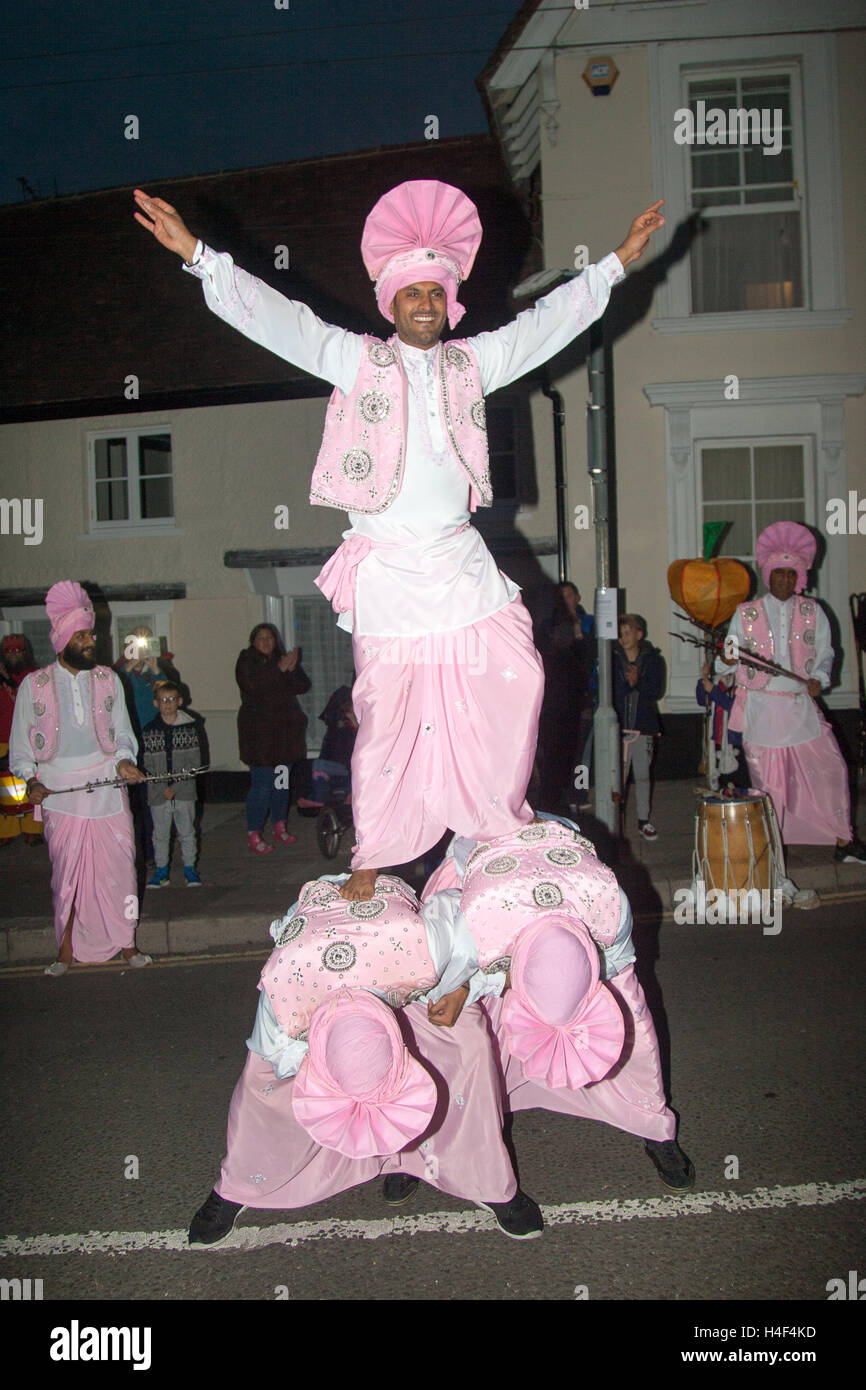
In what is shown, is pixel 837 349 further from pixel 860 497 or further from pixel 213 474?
pixel 213 474

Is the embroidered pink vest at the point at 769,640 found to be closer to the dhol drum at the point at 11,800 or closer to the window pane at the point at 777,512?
the window pane at the point at 777,512

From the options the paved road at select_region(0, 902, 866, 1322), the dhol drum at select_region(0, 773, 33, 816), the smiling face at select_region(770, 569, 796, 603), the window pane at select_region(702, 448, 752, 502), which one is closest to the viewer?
the paved road at select_region(0, 902, 866, 1322)

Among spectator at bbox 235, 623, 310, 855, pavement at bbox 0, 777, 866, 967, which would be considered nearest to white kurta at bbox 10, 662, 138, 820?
pavement at bbox 0, 777, 866, 967

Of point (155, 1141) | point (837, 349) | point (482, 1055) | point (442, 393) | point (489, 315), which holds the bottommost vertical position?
point (155, 1141)

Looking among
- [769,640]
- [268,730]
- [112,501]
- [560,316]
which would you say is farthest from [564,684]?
[560,316]

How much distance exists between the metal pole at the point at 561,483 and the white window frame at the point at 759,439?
1.03 meters

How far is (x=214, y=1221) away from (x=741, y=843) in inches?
171

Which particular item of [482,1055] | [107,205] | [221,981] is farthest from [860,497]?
[107,205]

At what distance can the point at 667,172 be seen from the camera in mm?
11469

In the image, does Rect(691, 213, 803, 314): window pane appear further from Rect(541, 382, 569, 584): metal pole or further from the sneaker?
the sneaker

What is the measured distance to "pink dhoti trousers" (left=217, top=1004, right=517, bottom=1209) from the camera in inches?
125

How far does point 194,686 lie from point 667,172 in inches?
329

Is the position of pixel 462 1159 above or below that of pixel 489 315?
below

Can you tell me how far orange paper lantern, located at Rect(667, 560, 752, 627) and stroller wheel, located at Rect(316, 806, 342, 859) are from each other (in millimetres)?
3790
